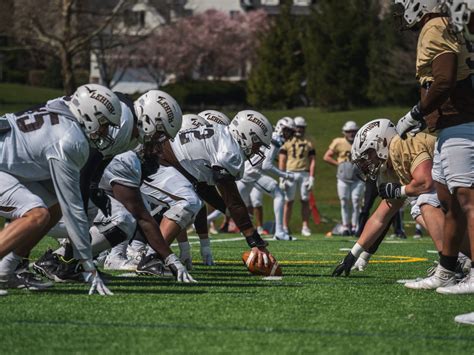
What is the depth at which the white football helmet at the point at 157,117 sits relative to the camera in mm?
9531

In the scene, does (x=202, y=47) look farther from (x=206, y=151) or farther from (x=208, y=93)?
(x=206, y=151)

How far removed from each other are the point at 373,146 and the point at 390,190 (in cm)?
39

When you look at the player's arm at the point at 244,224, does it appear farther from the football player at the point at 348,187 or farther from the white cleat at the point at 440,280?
the football player at the point at 348,187

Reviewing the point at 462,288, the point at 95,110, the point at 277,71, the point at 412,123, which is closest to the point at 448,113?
the point at 412,123

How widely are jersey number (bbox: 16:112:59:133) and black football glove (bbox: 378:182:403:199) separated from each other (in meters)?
2.89

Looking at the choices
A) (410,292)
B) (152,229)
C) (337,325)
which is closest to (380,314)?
(337,325)

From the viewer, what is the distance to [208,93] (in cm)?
6031

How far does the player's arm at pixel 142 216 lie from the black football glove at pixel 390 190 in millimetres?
1821

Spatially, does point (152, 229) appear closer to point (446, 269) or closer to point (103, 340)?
point (446, 269)

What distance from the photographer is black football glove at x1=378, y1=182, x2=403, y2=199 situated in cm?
917

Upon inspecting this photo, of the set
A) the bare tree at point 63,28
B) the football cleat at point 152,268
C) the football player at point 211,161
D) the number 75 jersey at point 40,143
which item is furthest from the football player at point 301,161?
the bare tree at point 63,28

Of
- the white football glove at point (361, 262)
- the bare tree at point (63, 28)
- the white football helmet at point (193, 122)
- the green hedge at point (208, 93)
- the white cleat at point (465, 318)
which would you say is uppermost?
the white cleat at point (465, 318)

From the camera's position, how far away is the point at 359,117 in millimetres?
48781

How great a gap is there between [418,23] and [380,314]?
95.1 inches
